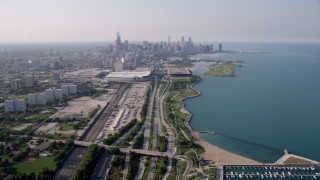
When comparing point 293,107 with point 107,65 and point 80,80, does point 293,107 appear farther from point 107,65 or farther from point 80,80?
point 107,65

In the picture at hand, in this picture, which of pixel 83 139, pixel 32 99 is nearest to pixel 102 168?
pixel 83 139

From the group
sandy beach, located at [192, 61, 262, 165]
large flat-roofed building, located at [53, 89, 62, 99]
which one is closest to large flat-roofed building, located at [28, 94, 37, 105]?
large flat-roofed building, located at [53, 89, 62, 99]

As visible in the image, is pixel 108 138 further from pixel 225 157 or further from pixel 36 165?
pixel 225 157

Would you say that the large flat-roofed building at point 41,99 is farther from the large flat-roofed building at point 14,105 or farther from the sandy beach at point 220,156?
the sandy beach at point 220,156

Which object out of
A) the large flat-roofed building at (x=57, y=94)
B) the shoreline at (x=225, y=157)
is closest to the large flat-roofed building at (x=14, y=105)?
the large flat-roofed building at (x=57, y=94)

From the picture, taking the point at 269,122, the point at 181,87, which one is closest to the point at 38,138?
the point at 269,122

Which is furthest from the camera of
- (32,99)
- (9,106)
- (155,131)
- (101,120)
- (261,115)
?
(32,99)
